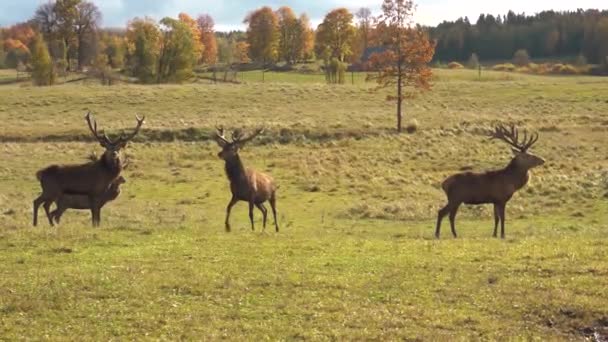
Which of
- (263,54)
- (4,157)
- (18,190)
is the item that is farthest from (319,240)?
(263,54)

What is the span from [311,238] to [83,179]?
6541mm

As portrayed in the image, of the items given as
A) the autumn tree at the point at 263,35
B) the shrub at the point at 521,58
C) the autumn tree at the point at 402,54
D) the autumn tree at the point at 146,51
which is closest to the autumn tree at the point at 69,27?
the autumn tree at the point at 146,51

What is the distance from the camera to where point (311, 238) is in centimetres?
1834

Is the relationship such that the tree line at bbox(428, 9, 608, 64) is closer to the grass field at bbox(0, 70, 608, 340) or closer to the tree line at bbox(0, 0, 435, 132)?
the tree line at bbox(0, 0, 435, 132)

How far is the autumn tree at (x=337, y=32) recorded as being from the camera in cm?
11194

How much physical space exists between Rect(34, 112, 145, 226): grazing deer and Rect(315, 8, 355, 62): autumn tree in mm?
91289

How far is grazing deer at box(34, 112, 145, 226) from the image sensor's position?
21062mm

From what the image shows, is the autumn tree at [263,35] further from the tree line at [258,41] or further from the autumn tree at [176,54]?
the autumn tree at [176,54]

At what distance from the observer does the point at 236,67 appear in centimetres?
12925

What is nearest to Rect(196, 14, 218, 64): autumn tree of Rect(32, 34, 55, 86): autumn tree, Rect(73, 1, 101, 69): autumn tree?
Rect(73, 1, 101, 69): autumn tree

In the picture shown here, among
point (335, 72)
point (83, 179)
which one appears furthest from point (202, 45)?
point (83, 179)

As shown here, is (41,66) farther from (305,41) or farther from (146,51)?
(305,41)

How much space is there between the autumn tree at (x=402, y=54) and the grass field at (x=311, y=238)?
10.3 feet

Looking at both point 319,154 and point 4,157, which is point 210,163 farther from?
point 4,157
